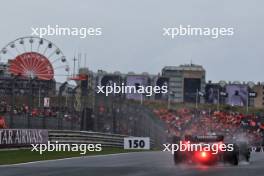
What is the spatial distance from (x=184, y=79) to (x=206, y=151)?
65765 millimetres

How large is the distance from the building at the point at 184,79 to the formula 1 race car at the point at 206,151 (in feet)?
197

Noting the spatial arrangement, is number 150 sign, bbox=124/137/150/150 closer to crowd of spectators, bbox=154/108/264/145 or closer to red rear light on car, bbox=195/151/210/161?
crowd of spectators, bbox=154/108/264/145

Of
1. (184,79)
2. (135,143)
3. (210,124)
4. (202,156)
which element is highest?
(184,79)

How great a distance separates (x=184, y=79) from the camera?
8769 centimetres

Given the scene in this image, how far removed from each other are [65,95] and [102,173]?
1570 cm

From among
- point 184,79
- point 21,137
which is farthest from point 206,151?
point 184,79

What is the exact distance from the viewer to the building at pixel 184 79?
283ft

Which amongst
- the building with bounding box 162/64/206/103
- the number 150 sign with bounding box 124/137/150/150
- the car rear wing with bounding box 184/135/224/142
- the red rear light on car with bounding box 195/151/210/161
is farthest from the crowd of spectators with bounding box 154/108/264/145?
the building with bounding box 162/64/206/103

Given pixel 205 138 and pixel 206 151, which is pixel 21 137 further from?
pixel 206 151

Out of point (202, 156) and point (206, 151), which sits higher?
point (206, 151)

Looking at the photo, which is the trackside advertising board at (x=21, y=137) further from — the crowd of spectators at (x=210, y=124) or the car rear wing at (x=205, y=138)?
the car rear wing at (x=205, y=138)

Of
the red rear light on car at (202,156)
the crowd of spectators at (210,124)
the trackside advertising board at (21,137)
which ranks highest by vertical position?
the crowd of spectators at (210,124)

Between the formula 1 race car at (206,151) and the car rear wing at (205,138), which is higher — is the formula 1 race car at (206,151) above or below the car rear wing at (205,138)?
below

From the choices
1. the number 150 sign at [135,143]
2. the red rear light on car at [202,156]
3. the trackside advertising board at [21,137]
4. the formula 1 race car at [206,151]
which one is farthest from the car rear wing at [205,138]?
the number 150 sign at [135,143]
